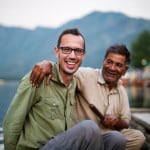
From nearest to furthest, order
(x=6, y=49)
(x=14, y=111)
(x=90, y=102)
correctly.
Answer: (x=14, y=111) → (x=90, y=102) → (x=6, y=49)

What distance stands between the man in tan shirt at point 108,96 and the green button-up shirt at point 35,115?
0.61m

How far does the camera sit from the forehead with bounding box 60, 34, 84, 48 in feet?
9.29

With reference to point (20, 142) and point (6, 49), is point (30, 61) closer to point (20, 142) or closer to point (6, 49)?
point (6, 49)

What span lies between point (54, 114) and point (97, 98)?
759 mm

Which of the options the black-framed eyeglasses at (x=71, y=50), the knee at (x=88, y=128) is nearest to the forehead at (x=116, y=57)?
the black-framed eyeglasses at (x=71, y=50)

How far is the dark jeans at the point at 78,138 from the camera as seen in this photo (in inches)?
102

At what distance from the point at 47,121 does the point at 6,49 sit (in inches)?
7446

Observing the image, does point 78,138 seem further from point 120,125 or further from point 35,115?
point 120,125

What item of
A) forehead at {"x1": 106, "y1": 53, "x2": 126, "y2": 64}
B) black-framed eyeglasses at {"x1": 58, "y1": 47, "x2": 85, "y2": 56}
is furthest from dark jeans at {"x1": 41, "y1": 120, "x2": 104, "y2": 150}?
forehead at {"x1": 106, "y1": 53, "x2": 126, "y2": 64}

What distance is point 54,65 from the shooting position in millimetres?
2943

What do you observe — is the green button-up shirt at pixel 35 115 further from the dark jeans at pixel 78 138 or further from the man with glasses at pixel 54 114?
the dark jeans at pixel 78 138

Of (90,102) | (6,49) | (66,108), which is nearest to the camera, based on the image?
(66,108)

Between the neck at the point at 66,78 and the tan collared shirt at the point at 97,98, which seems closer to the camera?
the neck at the point at 66,78

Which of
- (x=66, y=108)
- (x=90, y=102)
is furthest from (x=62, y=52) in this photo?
(x=90, y=102)
